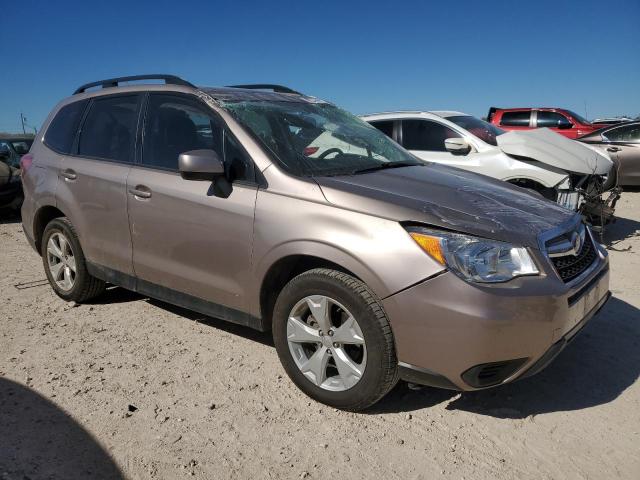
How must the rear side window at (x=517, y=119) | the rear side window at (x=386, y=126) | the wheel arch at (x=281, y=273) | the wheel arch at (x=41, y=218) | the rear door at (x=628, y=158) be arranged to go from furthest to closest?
the rear side window at (x=517, y=119) → the rear door at (x=628, y=158) → the rear side window at (x=386, y=126) → the wheel arch at (x=41, y=218) → the wheel arch at (x=281, y=273)

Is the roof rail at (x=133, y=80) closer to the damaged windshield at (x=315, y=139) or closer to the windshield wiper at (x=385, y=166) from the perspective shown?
the damaged windshield at (x=315, y=139)

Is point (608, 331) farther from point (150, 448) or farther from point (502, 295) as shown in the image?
point (150, 448)

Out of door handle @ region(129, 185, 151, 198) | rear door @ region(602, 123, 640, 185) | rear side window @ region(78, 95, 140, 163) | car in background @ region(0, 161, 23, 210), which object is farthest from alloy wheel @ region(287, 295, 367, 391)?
rear door @ region(602, 123, 640, 185)

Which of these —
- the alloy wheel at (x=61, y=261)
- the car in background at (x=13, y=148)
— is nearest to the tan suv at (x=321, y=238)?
the alloy wheel at (x=61, y=261)

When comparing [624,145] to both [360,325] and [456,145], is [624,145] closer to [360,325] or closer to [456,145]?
[456,145]

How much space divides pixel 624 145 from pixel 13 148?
42.4 feet

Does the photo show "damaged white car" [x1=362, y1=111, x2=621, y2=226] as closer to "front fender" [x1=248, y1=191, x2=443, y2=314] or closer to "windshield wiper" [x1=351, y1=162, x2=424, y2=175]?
"windshield wiper" [x1=351, y1=162, x2=424, y2=175]

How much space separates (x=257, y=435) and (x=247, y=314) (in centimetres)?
78

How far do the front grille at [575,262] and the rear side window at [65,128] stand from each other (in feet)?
12.6

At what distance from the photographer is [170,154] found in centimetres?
379

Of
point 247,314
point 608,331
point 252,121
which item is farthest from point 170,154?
point 608,331

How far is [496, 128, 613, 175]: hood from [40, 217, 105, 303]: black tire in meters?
5.05

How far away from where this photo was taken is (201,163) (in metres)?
3.22

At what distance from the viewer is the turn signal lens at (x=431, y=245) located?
2605 millimetres
